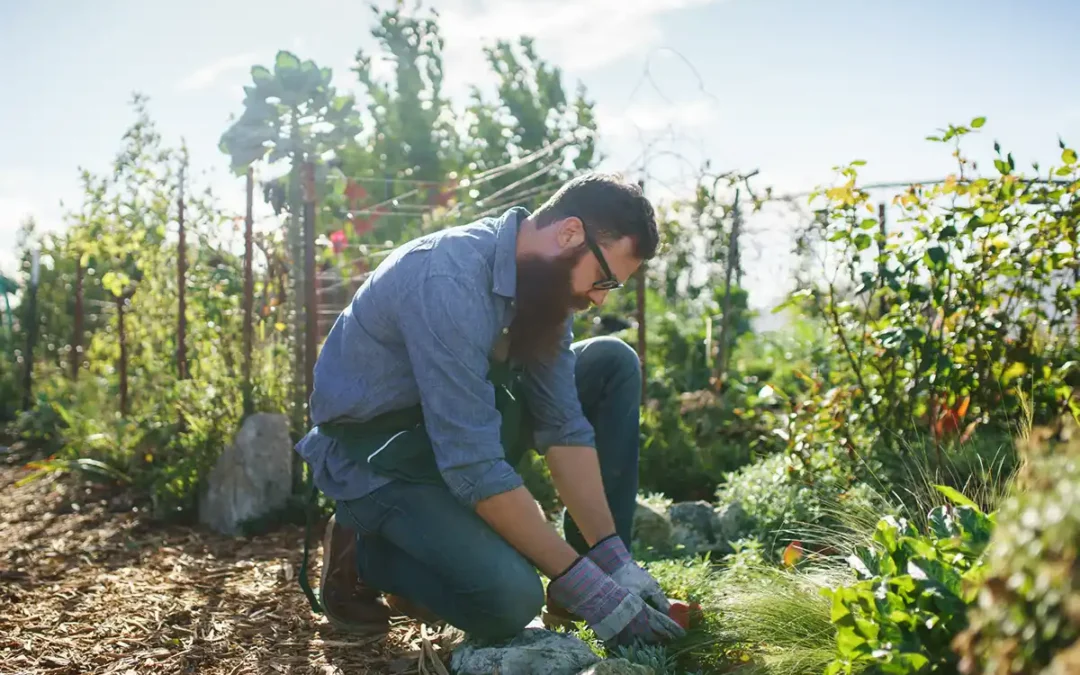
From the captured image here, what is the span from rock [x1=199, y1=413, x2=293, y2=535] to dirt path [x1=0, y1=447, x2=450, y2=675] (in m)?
0.12

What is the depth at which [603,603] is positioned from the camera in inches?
84.8

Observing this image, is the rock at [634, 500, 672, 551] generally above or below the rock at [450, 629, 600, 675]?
below

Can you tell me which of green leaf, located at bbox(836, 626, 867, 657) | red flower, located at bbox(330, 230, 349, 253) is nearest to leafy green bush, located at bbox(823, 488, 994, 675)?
green leaf, located at bbox(836, 626, 867, 657)

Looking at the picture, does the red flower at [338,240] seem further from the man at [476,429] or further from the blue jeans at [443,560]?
the blue jeans at [443,560]

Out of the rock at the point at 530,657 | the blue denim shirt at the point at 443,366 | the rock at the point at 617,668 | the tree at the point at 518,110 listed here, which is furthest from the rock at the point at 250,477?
the tree at the point at 518,110

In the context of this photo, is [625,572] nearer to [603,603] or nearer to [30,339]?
[603,603]

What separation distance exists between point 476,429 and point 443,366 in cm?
17

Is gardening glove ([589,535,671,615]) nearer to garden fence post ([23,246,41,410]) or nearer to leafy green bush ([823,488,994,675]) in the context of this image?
leafy green bush ([823,488,994,675])

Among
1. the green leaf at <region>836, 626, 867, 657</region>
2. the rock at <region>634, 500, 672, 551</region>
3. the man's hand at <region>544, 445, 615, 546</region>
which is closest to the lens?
the green leaf at <region>836, 626, 867, 657</region>

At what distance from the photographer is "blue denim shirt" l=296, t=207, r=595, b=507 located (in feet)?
7.23

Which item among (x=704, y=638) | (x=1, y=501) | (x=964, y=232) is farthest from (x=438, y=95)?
(x=704, y=638)

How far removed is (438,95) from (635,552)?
15218mm

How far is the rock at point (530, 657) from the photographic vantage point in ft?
7.04

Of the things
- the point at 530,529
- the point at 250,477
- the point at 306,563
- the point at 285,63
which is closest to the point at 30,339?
the point at 285,63
